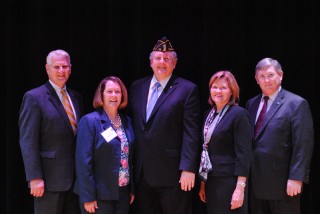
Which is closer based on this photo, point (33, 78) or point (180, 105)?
point (180, 105)

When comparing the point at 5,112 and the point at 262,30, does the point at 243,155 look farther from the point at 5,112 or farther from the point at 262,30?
the point at 5,112

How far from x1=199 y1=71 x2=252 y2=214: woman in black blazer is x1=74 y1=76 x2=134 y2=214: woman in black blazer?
565 mm

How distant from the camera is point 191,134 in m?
3.01

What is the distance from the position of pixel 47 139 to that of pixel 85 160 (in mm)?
387

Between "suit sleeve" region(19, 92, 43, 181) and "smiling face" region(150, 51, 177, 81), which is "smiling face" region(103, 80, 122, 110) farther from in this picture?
"suit sleeve" region(19, 92, 43, 181)

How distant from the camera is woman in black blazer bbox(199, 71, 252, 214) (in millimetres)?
2814

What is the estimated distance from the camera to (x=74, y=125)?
311cm

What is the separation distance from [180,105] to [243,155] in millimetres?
602

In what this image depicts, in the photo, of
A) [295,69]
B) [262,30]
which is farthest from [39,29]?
[295,69]

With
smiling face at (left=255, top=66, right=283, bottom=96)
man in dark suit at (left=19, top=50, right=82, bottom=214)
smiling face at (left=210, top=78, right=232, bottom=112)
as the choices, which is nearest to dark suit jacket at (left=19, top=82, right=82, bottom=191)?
man in dark suit at (left=19, top=50, right=82, bottom=214)

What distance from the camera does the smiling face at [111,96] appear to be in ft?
9.69

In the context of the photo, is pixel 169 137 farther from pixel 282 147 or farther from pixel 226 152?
pixel 282 147

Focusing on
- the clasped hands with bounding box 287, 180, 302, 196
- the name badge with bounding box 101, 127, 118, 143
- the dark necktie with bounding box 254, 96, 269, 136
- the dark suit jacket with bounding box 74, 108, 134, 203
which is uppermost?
the dark necktie with bounding box 254, 96, 269, 136

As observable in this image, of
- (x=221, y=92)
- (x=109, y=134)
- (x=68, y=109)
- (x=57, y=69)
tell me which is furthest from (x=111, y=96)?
(x=221, y=92)
